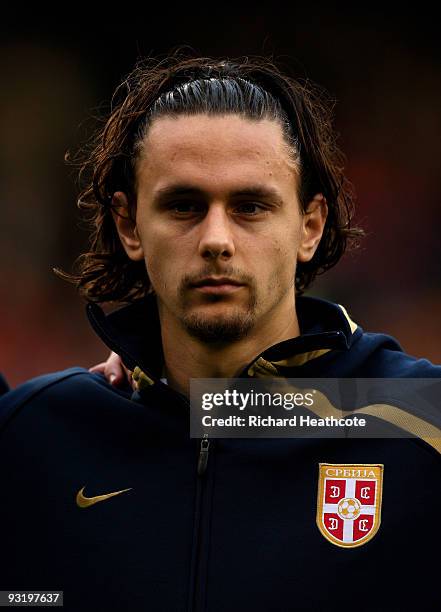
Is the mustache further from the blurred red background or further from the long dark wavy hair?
the blurred red background

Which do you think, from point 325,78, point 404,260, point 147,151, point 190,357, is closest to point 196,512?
point 190,357

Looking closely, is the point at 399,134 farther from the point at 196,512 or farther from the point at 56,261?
the point at 196,512

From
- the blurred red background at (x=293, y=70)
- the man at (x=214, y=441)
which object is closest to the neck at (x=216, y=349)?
the man at (x=214, y=441)

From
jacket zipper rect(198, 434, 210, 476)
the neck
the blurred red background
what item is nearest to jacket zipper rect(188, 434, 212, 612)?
jacket zipper rect(198, 434, 210, 476)

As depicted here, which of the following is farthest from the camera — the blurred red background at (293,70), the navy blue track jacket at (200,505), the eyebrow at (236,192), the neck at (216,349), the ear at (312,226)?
the blurred red background at (293,70)

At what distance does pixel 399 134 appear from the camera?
8.04m

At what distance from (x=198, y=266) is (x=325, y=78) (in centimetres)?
589

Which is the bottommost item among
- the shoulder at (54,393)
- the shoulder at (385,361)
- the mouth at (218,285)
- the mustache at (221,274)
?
the shoulder at (54,393)

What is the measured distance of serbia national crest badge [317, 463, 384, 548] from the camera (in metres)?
2.34

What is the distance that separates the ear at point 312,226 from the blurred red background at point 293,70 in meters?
4.61

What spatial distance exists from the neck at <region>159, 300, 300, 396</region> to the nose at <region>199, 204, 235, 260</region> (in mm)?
248

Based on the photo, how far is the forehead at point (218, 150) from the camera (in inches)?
101

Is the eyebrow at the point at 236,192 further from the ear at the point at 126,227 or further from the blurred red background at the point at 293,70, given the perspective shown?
the blurred red background at the point at 293,70

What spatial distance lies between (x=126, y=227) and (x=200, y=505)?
2.87 feet
